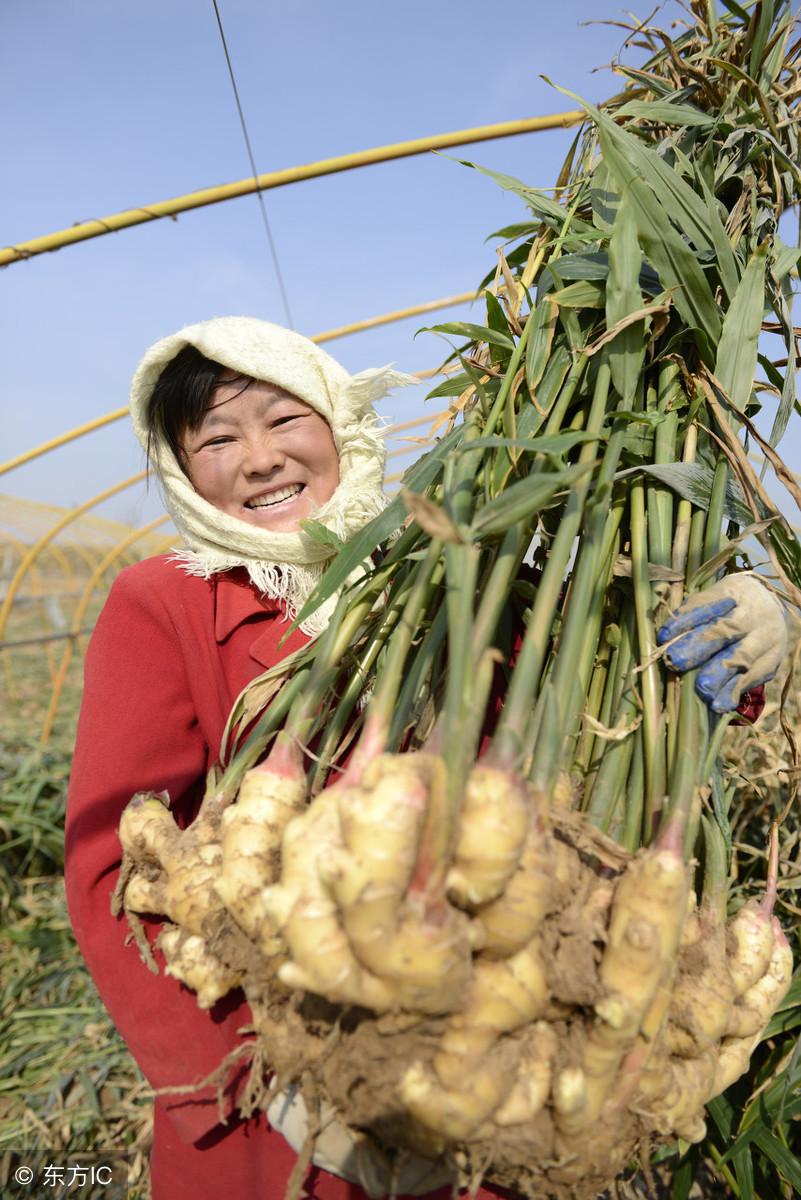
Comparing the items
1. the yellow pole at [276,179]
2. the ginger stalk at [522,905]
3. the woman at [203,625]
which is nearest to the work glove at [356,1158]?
the woman at [203,625]

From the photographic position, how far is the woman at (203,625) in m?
0.95

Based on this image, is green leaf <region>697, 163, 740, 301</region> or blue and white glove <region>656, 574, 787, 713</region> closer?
blue and white glove <region>656, 574, 787, 713</region>

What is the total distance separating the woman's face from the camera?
1201mm

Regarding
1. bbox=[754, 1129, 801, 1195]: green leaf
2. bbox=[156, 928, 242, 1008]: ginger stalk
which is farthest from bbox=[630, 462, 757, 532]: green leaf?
bbox=[754, 1129, 801, 1195]: green leaf

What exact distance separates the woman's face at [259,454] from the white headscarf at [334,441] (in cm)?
3

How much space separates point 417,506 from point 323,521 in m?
0.67

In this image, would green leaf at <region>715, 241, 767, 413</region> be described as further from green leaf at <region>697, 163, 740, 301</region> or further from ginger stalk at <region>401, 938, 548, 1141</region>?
ginger stalk at <region>401, 938, 548, 1141</region>

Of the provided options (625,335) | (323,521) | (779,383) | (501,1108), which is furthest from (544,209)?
(501,1108)

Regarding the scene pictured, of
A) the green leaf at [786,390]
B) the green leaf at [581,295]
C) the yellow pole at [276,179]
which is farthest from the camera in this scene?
the yellow pole at [276,179]

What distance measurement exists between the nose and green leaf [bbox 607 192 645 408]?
1.82 feet

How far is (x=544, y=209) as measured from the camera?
992 millimetres

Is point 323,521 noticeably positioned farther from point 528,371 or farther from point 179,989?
point 179,989

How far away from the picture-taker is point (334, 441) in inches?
51.4

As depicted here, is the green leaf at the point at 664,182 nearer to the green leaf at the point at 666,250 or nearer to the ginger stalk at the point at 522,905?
the green leaf at the point at 666,250
